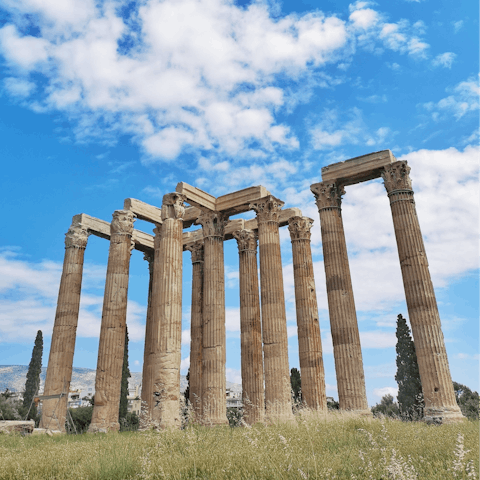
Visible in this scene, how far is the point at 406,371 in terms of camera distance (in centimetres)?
3347

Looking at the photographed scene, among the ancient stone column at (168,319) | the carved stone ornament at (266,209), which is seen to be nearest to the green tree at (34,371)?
the ancient stone column at (168,319)

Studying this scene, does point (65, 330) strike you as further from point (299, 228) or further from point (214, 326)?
point (299, 228)

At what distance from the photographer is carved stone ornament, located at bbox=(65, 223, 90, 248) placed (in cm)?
2592

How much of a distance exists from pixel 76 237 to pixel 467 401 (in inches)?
1415

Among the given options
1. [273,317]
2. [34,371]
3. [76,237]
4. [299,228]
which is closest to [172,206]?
[273,317]

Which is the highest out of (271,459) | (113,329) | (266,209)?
(266,209)

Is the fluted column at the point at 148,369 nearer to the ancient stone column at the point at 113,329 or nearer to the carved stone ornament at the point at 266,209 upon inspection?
the ancient stone column at the point at 113,329

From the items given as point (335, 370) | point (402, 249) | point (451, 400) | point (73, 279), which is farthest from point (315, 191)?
point (73, 279)

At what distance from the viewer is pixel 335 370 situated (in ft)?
66.7

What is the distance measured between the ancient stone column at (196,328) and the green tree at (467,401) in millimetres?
17186

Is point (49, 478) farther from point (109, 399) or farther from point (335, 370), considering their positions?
point (335, 370)

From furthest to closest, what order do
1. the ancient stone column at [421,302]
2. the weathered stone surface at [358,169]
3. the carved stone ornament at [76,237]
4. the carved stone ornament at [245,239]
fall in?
the carved stone ornament at [245,239] < the carved stone ornament at [76,237] < the weathered stone surface at [358,169] < the ancient stone column at [421,302]

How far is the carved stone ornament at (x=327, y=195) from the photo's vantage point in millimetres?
22797

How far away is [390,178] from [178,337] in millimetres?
13121
